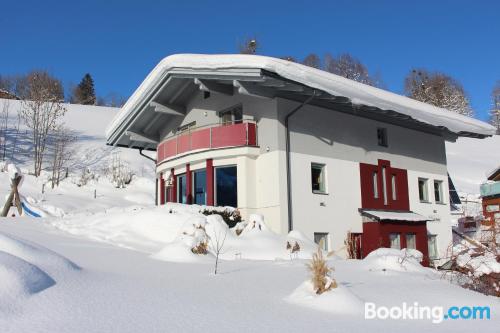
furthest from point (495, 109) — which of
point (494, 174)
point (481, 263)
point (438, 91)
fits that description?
point (481, 263)

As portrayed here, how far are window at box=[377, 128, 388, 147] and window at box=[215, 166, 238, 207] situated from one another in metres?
7.13

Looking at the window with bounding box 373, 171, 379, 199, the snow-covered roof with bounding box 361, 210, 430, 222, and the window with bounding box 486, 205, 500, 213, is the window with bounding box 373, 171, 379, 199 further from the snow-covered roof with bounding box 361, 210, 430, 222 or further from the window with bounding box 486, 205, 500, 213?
the window with bounding box 486, 205, 500, 213

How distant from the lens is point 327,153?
689 inches

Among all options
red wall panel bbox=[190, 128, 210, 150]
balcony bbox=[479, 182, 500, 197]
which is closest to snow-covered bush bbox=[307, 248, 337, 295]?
red wall panel bbox=[190, 128, 210, 150]

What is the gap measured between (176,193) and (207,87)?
5060 mm

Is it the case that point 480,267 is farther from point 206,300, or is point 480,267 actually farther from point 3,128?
point 3,128

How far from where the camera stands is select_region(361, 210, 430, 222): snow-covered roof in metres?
18.0

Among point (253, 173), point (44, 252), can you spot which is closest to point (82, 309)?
point (44, 252)

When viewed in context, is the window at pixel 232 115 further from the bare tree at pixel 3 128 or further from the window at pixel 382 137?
the bare tree at pixel 3 128

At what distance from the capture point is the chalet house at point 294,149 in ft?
51.6

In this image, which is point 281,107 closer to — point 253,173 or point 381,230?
point 253,173

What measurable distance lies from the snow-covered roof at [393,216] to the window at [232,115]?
6.05 meters

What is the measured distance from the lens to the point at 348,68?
7206cm

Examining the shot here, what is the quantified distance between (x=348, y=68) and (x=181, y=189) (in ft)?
A: 190
